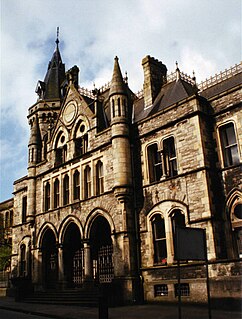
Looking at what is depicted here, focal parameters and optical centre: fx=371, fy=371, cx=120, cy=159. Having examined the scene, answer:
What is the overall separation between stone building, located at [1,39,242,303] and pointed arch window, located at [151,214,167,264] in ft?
0.18

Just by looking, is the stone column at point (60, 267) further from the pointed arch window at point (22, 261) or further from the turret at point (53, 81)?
the turret at point (53, 81)

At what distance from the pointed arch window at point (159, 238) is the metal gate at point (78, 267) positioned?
6.97m

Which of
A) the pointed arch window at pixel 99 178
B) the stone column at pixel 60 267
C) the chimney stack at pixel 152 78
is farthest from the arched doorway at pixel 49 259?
the chimney stack at pixel 152 78

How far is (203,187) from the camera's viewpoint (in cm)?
1769

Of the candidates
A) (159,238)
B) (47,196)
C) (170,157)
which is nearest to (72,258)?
(47,196)

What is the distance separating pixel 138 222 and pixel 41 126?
18753 mm

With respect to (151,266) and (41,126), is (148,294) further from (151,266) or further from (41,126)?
(41,126)

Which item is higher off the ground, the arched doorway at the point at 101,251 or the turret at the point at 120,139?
the turret at the point at 120,139

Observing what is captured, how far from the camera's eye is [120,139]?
71.2 ft

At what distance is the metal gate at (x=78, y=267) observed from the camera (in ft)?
81.3

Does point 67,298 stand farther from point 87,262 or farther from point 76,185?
point 76,185

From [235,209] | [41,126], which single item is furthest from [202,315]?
[41,126]

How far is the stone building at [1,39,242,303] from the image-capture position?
17.6m

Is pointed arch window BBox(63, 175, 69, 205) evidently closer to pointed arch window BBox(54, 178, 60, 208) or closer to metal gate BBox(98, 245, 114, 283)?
pointed arch window BBox(54, 178, 60, 208)
